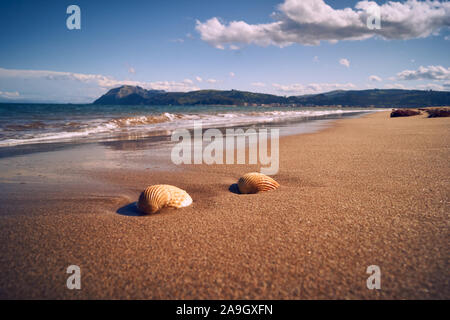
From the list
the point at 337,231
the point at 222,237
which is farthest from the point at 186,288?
the point at 337,231

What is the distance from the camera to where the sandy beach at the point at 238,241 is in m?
1.99

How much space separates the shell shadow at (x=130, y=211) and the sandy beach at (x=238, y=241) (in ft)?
0.14

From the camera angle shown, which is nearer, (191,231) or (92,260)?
(92,260)

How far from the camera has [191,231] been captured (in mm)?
2898

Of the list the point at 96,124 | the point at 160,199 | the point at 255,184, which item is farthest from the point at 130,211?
the point at 96,124

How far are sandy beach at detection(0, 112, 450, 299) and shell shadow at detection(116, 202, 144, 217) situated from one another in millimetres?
42

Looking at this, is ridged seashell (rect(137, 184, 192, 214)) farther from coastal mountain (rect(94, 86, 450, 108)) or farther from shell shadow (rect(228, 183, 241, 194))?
coastal mountain (rect(94, 86, 450, 108))

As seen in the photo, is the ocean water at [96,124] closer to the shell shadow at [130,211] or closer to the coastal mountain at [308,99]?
the shell shadow at [130,211]

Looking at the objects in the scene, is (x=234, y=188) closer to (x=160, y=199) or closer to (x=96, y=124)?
(x=160, y=199)

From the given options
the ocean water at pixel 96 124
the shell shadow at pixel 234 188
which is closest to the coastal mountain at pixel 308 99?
the ocean water at pixel 96 124

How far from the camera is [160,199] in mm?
3445

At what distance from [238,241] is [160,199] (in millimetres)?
1392
